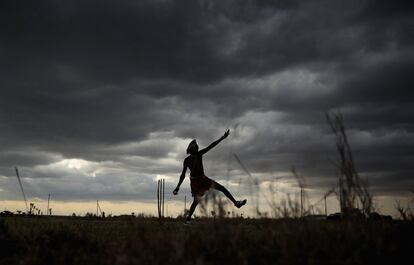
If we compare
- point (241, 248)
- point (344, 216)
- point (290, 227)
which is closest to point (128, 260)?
point (241, 248)


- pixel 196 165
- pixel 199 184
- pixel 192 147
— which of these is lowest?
pixel 199 184

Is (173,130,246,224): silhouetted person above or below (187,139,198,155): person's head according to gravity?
below

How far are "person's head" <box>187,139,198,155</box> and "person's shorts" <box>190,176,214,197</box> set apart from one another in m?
0.72

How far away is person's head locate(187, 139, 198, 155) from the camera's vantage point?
11415 mm

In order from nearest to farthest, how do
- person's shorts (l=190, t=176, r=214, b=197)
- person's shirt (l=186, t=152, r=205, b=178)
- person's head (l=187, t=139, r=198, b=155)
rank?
person's shorts (l=190, t=176, r=214, b=197), person's shirt (l=186, t=152, r=205, b=178), person's head (l=187, t=139, r=198, b=155)

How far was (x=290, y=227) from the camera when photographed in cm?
525

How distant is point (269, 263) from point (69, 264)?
263 cm

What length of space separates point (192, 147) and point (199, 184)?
1.04 m

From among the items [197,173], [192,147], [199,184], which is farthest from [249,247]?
[192,147]

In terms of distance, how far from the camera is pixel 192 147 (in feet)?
37.7

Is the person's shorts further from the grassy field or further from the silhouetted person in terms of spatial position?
the grassy field

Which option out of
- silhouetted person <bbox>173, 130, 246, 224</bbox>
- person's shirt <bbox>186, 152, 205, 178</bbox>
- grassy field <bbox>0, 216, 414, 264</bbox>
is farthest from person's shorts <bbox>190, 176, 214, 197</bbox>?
grassy field <bbox>0, 216, 414, 264</bbox>

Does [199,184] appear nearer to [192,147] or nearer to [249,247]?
[192,147]

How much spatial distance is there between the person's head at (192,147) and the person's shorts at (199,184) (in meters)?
0.72
